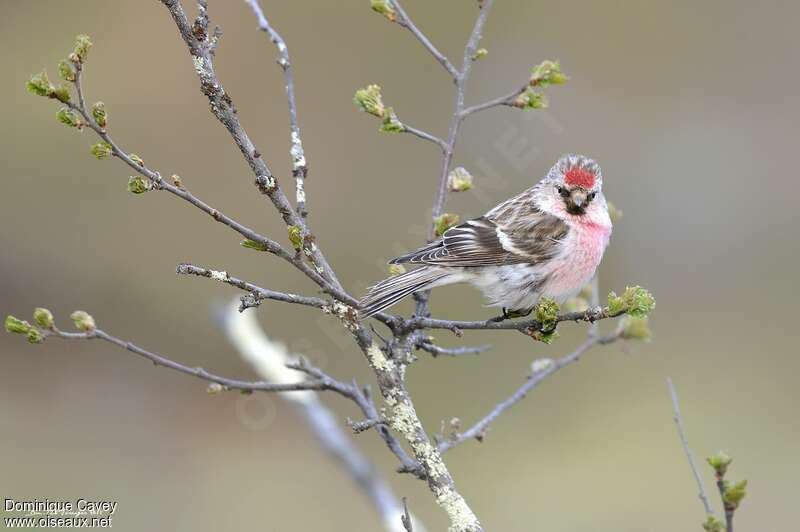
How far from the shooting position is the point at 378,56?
903cm

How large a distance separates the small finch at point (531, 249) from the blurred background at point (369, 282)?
2.99 metres

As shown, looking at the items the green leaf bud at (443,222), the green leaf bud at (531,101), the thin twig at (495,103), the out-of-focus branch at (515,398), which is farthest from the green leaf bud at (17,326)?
the green leaf bud at (531,101)

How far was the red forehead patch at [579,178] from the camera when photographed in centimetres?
425

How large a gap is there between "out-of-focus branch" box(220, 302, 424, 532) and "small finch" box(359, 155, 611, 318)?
77 centimetres

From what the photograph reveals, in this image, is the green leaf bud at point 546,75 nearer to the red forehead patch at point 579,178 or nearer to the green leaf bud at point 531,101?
the green leaf bud at point 531,101

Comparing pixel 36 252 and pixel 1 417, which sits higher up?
pixel 36 252

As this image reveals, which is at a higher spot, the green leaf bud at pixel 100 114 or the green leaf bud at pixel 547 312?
the green leaf bud at pixel 100 114

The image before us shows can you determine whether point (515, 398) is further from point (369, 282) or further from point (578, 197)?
point (369, 282)

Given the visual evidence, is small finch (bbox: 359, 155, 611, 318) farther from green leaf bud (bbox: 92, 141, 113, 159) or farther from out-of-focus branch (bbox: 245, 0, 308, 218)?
green leaf bud (bbox: 92, 141, 113, 159)

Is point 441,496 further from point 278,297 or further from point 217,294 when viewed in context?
point 217,294

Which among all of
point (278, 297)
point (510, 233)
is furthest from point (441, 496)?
point (510, 233)

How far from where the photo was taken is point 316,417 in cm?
396

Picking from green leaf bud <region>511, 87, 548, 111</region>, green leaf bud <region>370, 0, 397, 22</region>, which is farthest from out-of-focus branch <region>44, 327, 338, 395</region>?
green leaf bud <region>370, 0, 397, 22</region>

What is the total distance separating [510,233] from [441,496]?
1751 mm
